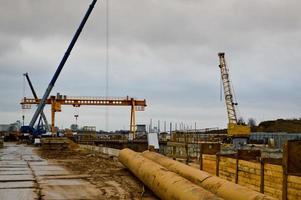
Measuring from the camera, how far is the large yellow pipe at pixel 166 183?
9477 millimetres

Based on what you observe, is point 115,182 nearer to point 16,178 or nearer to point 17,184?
point 17,184

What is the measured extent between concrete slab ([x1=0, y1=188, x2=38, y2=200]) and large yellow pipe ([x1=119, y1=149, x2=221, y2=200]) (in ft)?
10.9

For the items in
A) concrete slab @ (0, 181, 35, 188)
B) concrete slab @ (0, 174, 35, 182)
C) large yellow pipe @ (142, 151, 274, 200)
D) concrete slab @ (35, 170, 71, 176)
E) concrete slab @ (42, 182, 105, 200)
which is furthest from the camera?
concrete slab @ (35, 170, 71, 176)

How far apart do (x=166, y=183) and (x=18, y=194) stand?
451cm

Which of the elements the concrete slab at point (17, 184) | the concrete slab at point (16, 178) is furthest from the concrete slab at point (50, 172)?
the concrete slab at point (17, 184)

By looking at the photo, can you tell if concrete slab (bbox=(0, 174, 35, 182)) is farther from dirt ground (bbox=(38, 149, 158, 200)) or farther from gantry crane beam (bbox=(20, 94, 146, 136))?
gantry crane beam (bbox=(20, 94, 146, 136))

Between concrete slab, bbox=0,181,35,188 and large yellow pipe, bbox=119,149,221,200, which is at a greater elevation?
large yellow pipe, bbox=119,149,221,200

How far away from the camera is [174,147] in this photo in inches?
1105

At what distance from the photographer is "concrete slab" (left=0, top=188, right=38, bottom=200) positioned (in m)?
12.4

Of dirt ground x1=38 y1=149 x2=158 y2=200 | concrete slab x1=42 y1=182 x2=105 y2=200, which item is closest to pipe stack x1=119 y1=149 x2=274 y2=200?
dirt ground x1=38 y1=149 x2=158 y2=200

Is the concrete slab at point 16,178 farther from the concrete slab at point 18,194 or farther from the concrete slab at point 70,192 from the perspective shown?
the concrete slab at point 18,194

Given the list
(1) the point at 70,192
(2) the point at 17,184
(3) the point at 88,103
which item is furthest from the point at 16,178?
(3) the point at 88,103

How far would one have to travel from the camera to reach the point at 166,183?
37.4 feet

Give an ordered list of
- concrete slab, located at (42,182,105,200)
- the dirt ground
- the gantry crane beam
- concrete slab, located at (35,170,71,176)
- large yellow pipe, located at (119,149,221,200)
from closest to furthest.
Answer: large yellow pipe, located at (119,149,221,200) < concrete slab, located at (42,182,105,200) < the dirt ground < concrete slab, located at (35,170,71,176) < the gantry crane beam
